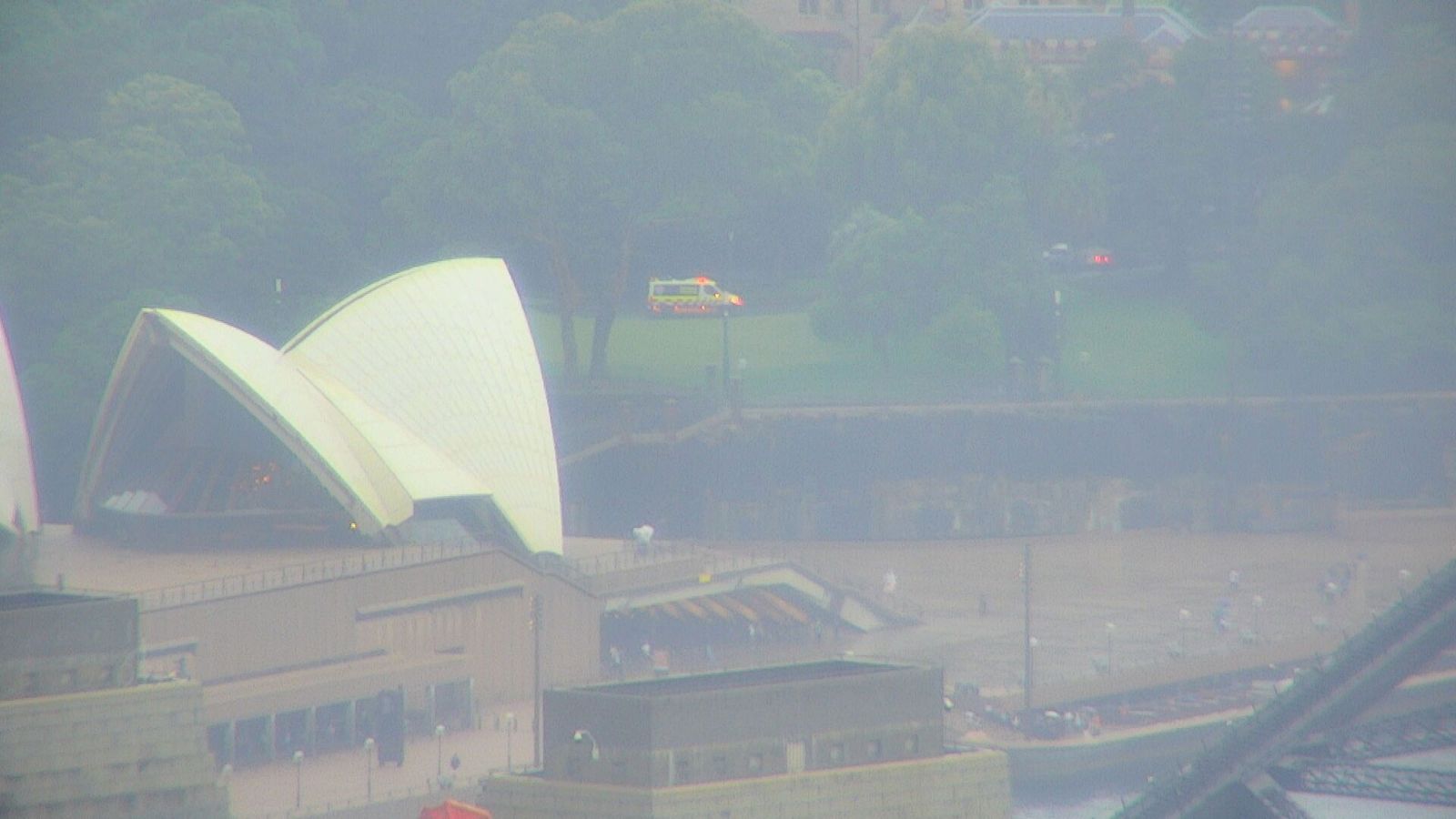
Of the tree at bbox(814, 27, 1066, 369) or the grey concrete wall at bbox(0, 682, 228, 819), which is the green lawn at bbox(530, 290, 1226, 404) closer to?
the tree at bbox(814, 27, 1066, 369)

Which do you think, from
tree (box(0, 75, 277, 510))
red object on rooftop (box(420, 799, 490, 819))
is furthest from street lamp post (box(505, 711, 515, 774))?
tree (box(0, 75, 277, 510))

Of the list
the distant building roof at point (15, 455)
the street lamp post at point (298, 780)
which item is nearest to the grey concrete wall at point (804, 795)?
the street lamp post at point (298, 780)

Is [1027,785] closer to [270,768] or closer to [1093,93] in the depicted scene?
[270,768]

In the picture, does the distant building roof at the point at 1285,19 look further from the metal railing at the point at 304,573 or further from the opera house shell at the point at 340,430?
the metal railing at the point at 304,573

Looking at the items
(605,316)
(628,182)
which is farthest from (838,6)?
(605,316)

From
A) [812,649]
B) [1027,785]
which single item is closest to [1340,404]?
[812,649]

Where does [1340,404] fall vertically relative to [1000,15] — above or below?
below

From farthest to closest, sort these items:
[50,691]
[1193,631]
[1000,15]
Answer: [1000,15], [1193,631], [50,691]
